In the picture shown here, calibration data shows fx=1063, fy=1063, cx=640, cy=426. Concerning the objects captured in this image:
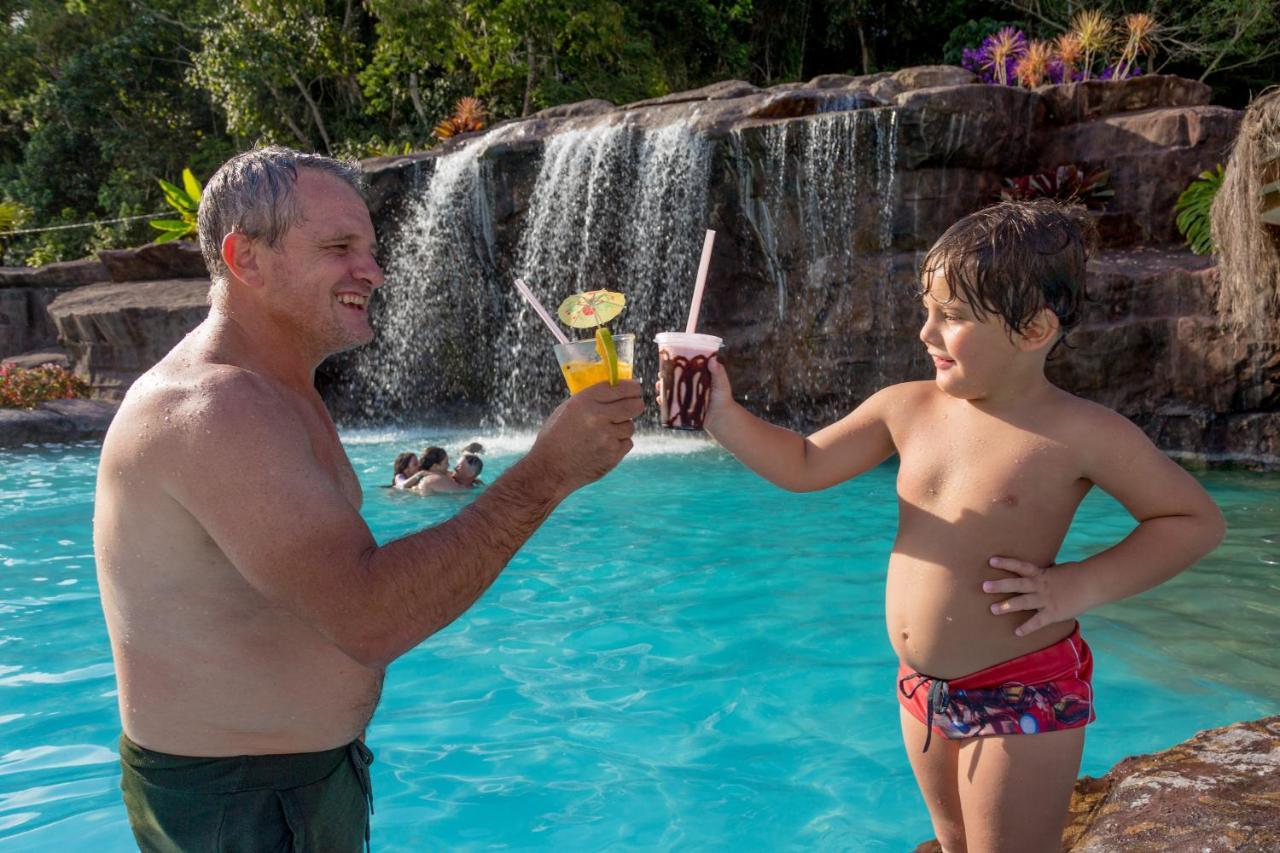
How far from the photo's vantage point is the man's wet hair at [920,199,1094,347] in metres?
2.06

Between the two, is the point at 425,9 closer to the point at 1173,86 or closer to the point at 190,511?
the point at 1173,86

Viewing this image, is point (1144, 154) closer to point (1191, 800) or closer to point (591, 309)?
point (1191, 800)

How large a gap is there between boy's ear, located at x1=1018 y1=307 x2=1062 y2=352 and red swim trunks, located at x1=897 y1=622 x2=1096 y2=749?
1.98 feet

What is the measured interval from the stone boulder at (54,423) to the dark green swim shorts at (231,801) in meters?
11.3

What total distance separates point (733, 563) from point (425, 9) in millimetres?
15064

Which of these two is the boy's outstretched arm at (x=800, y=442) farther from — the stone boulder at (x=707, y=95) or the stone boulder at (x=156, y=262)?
the stone boulder at (x=156, y=262)

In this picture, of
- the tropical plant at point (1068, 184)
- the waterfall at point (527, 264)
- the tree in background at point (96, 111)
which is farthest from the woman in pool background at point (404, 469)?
the tree in background at point (96, 111)

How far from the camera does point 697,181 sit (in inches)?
496

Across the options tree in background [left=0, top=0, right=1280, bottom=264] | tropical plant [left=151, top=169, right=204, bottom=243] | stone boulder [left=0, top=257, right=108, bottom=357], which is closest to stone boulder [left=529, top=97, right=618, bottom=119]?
tree in background [left=0, top=0, right=1280, bottom=264]

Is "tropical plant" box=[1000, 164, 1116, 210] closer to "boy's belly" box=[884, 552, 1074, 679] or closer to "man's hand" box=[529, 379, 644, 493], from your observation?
"boy's belly" box=[884, 552, 1074, 679]

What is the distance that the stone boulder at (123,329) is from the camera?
14.1 m

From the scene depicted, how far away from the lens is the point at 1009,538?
6.91ft

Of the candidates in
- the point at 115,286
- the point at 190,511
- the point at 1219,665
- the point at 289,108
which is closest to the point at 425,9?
the point at 289,108

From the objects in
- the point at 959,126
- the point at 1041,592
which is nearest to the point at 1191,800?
the point at 1041,592
